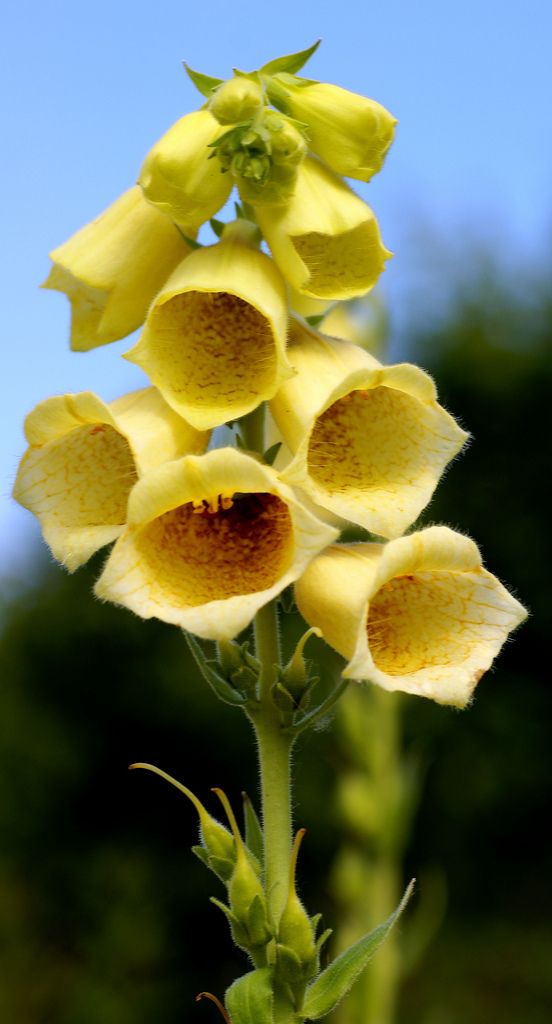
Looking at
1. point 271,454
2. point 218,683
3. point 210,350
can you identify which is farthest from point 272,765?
point 210,350

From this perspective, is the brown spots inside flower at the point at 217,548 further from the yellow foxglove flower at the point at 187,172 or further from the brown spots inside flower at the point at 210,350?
the yellow foxglove flower at the point at 187,172

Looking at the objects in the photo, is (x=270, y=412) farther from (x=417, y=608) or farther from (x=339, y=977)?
(x=339, y=977)

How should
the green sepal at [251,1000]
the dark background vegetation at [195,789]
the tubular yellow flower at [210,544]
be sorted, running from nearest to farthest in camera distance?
1. the tubular yellow flower at [210,544]
2. the green sepal at [251,1000]
3. the dark background vegetation at [195,789]

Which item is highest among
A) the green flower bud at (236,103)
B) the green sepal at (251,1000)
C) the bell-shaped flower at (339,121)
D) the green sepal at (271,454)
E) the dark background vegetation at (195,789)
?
the green flower bud at (236,103)

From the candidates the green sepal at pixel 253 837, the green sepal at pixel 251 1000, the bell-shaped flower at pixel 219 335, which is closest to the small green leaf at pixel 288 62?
the bell-shaped flower at pixel 219 335

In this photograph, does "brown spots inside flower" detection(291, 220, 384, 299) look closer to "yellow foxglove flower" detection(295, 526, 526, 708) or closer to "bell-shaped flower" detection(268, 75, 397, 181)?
"bell-shaped flower" detection(268, 75, 397, 181)
